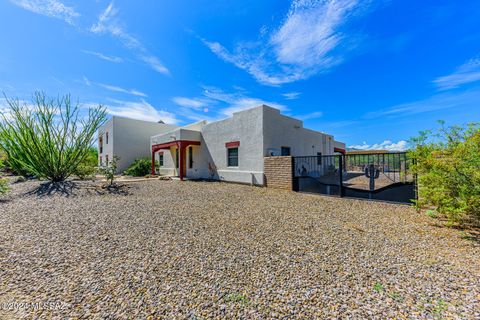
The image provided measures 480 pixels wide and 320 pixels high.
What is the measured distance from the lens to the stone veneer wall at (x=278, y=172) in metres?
9.35

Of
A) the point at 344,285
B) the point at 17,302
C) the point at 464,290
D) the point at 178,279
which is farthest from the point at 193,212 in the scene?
the point at 464,290

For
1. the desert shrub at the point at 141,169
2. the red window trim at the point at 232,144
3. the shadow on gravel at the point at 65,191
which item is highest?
the red window trim at the point at 232,144

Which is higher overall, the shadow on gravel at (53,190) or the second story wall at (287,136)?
the second story wall at (287,136)

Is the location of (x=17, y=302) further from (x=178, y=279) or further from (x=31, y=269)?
(x=178, y=279)

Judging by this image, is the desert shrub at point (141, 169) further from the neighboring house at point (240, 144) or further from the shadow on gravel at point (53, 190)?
the shadow on gravel at point (53, 190)

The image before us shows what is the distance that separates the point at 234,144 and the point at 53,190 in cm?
880

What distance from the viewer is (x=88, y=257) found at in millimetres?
3057

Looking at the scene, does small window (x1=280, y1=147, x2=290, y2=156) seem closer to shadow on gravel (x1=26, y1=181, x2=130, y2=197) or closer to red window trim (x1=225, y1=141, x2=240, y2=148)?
red window trim (x1=225, y1=141, x2=240, y2=148)

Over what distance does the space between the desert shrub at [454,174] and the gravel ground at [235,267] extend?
611 mm

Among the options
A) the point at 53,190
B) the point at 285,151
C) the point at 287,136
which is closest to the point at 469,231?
the point at 285,151

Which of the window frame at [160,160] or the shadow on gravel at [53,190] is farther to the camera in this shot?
the window frame at [160,160]

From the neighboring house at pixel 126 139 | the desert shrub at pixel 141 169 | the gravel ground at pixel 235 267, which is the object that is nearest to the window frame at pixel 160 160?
the desert shrub at pixel 141 169

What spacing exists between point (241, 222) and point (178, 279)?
2.39 metres

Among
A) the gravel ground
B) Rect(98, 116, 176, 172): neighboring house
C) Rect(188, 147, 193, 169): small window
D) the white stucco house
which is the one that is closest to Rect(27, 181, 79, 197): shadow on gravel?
the gravel ground
